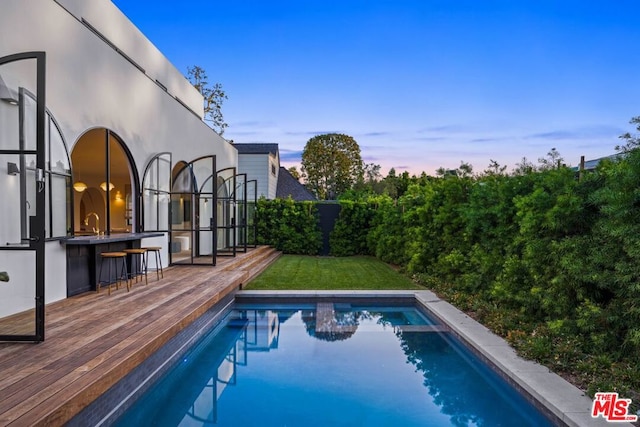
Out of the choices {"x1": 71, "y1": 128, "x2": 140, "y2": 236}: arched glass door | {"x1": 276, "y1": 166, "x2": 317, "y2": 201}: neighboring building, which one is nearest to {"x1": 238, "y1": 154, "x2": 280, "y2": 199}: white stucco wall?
{"x1": 276, "y1": 166, "x2": 317, "y2": 201}: neighboring building

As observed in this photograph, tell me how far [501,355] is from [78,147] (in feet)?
30.6

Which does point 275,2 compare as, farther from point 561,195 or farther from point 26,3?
point 561,195

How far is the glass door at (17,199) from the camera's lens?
161 inches

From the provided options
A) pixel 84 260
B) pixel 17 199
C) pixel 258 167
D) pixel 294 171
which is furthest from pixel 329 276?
pixel 294 171

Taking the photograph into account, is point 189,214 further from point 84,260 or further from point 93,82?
point 93,82

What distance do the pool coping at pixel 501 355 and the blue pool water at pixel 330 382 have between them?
16 centimetres

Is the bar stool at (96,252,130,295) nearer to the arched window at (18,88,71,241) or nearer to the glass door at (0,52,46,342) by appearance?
the arched window at (18,88,71,241)

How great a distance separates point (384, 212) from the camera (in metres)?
13.6

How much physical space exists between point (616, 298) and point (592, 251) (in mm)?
487

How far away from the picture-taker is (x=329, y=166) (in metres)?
42.5

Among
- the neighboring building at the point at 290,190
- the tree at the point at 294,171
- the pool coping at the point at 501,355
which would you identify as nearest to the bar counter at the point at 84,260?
the pool coping at the point at 501,355

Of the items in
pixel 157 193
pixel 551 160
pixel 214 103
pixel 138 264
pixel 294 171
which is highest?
pixel 214 103

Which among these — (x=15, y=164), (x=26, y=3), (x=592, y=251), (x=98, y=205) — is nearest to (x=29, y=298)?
(x=15, y=164)

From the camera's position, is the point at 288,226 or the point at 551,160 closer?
the point at 551,160
